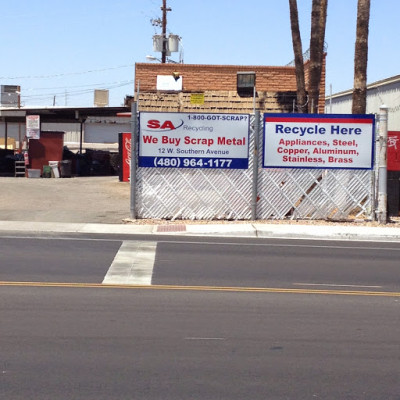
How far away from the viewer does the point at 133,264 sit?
12258mm

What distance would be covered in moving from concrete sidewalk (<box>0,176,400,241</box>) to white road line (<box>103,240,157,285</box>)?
261 centimetres

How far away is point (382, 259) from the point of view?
1381 cm

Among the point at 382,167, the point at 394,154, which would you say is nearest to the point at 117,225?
the point at 382,167

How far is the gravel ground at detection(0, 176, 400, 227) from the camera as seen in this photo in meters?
19.2

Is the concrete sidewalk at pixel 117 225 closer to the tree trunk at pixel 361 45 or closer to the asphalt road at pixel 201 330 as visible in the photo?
the asphalt road at pixel 201 330

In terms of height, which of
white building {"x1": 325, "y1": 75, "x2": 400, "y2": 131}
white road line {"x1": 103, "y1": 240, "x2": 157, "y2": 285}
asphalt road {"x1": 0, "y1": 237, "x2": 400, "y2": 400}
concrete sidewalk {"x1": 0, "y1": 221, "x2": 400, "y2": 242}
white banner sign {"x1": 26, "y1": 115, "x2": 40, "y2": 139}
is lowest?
asphalt road {"x1": 0, "y1": 237, "x2": 400, "y2": 400}

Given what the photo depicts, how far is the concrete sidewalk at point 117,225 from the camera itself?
1730 cm

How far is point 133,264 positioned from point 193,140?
7.49 m

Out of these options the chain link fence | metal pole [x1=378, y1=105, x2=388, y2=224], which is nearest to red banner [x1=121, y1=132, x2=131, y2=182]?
the chain link fence

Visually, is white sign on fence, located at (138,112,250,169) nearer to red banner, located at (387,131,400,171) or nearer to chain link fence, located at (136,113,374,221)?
chain link fence, located at (136,113,374,221)

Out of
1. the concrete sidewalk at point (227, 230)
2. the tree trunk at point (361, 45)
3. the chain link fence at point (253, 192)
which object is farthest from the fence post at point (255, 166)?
the tree trunk at point (361, 45)

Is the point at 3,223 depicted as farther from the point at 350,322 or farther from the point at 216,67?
the point at 216,67

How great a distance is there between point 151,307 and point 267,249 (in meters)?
6.23

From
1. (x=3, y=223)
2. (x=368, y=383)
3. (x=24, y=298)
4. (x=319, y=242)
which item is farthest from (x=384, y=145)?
(x=368, y=383)
